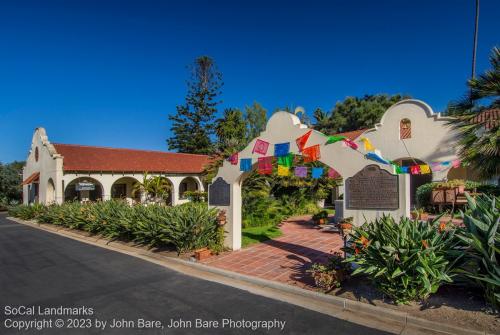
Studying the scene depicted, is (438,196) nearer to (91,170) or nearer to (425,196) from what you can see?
(425,196)

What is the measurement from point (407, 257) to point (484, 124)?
8.28 meters

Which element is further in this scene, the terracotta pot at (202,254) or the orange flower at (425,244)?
the terracotta pot at (202,254)

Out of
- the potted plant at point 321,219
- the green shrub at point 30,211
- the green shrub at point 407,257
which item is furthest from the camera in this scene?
the green shrub at point 30,211

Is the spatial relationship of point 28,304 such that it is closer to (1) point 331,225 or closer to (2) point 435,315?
(2) point 435,315

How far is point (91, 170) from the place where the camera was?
23.2 metres

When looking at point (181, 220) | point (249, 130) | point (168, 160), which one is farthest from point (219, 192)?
point (249, 130)

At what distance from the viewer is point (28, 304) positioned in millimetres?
5781

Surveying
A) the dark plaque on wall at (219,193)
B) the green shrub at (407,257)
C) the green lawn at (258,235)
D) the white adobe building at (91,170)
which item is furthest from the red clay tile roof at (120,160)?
the green shrub at (407,257)

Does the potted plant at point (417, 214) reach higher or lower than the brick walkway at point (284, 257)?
higher

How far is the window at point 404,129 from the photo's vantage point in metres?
17.0

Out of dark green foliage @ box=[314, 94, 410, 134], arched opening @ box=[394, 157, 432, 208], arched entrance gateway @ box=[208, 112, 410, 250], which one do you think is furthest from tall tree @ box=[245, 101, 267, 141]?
arched entrance gateway @ box=[208, 112, 410, 250]

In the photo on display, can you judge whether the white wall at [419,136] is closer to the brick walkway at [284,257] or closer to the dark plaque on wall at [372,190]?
the brick walkway at [284,257]

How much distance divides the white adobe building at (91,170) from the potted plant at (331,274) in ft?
65.8

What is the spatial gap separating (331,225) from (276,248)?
183 inches
